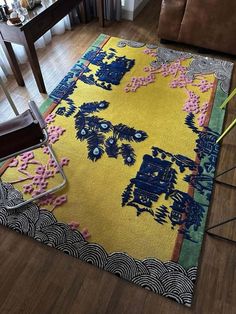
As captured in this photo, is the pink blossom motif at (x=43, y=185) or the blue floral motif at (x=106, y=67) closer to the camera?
the pink blossom motif at (x=43, y=185)

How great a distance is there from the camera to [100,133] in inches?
80.4

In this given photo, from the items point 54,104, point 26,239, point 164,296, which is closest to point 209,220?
point 164,296

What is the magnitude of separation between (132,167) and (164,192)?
0.29 metres

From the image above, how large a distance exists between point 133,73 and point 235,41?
3.38ft

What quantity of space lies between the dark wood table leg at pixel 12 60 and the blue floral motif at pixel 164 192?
54.0 inches

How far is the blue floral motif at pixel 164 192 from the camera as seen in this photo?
1.62 metres

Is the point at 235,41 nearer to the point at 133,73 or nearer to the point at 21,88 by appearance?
the point at 133,73

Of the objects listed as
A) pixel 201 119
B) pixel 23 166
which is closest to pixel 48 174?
pixel 23 166

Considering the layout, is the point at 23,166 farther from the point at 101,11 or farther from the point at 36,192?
the point at 101,11

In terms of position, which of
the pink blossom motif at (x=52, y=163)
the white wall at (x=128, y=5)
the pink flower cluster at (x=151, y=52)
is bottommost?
the pink blossom motif at (x=52, y=163)

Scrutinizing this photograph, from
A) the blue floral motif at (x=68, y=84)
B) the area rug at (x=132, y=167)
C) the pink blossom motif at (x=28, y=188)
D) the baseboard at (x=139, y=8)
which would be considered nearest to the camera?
the area rug at (x=132, y=167)

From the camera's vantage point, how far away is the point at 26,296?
1.37 m

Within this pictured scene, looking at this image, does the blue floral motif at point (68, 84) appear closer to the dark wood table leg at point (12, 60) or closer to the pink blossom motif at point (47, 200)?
the dark wood table leg at point (12, 60)

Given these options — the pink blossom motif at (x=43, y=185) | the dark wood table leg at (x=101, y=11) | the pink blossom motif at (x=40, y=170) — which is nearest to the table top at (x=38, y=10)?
the dark wood table leg at (x=101, y=11)
